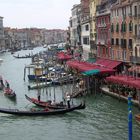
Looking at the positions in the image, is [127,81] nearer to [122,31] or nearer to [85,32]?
[122,31]

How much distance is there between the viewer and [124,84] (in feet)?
99.2

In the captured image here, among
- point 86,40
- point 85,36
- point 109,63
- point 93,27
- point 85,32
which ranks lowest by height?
point 109,63

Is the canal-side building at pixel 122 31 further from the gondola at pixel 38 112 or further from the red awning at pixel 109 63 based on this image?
the gondola at pixel 38 112

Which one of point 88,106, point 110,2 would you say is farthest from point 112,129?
point 110,2

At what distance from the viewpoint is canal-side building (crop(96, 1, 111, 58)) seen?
43.5 m

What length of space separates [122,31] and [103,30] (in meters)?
6.90

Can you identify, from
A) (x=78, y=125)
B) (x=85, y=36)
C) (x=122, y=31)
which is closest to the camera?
(x=78, y=125)

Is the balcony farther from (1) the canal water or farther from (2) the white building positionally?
(2) the white building

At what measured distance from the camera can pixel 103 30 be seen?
45531 millimetres

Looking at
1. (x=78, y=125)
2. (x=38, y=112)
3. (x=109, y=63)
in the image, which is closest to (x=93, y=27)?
(x=109, y=63)

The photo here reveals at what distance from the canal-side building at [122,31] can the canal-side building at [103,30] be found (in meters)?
1.56

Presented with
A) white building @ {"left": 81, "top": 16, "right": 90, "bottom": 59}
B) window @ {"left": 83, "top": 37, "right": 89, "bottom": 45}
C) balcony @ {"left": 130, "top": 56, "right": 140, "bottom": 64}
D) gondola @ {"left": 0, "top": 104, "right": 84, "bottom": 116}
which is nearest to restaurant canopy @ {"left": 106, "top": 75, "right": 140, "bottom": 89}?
balcony @ {"left": 130, "top": 56, "right": 140, "bottom": 64}

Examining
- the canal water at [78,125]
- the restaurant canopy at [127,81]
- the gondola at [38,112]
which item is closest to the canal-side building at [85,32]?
the restaurant canopy at [127,81]

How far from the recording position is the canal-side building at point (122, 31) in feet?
121
